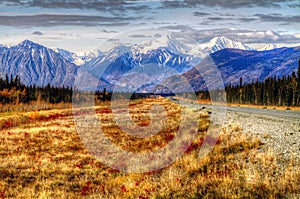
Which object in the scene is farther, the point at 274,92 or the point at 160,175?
the point at 274,92

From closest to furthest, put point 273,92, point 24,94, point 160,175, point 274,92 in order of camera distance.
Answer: point 160,175 → point 273,92 → point 274,92 → point 24,94

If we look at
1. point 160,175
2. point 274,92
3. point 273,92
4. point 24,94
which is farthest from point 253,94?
point 160,175

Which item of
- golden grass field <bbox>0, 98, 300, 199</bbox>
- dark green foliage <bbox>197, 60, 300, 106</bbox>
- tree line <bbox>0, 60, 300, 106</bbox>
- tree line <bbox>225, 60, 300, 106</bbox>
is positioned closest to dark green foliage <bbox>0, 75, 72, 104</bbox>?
tree line <bbox>0, 60, 300, 106</bbox>

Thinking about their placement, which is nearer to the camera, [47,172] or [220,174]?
[220,174]

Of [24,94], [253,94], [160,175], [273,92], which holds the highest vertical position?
[160,175]

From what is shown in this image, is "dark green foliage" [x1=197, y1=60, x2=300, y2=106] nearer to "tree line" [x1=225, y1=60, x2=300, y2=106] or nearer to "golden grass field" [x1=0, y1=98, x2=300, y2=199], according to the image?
"tree line" [x1=225, y1=60, x2=300, y2=106]

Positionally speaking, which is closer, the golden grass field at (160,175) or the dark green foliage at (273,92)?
the golden grass field at (160,175)

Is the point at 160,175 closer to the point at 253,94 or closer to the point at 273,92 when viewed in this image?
the point at 273,92

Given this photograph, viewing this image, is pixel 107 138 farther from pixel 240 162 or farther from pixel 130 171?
pixel 240 162

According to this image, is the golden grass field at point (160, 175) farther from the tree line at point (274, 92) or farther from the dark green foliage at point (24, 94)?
the tree line at point (274, 92)

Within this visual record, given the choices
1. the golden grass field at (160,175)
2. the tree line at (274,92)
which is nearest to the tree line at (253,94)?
the tree line at (274,92)

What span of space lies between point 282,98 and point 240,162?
90037 millimetres

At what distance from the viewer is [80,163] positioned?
20.5 metres

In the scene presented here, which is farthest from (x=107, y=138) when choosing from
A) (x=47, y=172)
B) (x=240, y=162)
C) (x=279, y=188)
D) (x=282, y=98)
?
(x=282, y=98)
